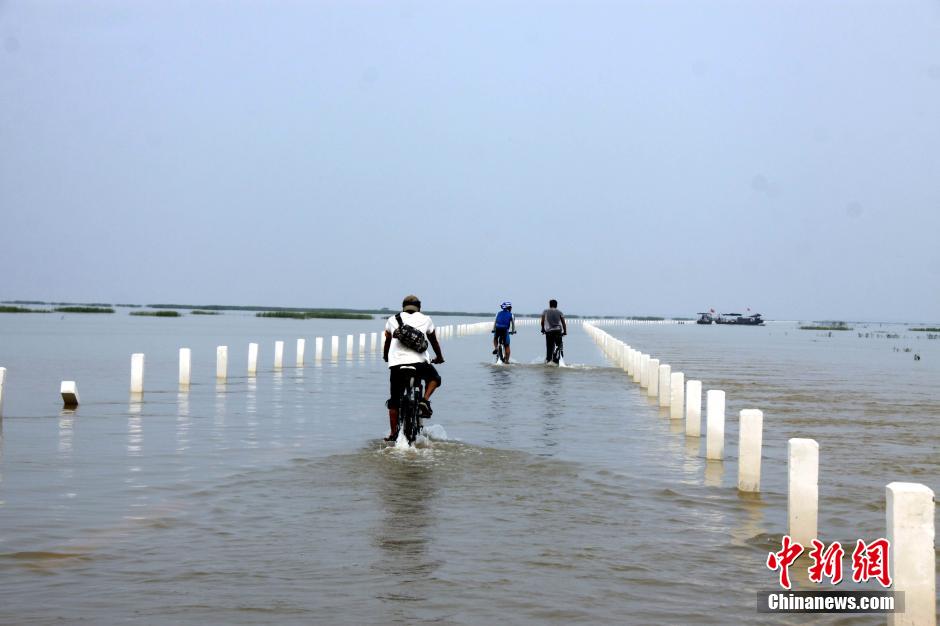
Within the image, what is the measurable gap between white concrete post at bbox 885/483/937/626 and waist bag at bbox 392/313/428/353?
318 inches

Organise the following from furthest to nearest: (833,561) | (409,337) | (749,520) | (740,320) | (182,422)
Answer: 1. (740,320)
2. (182,422)
3. (409,337)
4. (749,520)
5. (833,561)

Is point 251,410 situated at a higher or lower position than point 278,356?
lower

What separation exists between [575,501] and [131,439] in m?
7.48

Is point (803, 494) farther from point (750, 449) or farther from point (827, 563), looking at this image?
point (750, 449)

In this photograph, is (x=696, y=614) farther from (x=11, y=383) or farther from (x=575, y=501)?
(x=11, y=383)

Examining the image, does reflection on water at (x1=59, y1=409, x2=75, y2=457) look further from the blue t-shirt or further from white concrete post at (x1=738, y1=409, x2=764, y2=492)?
the blue t-shirt

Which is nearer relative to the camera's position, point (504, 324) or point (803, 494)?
point (803, 494)

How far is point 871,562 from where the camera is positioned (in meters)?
8.91

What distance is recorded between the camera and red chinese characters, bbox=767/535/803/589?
8.61 m

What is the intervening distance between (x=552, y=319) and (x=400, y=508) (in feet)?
80.1

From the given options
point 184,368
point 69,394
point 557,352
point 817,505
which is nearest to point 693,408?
point 817,505

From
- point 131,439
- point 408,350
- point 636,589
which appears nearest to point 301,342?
point 131,439

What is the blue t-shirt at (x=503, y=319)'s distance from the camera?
121ft

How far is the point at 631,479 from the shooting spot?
1344cm
